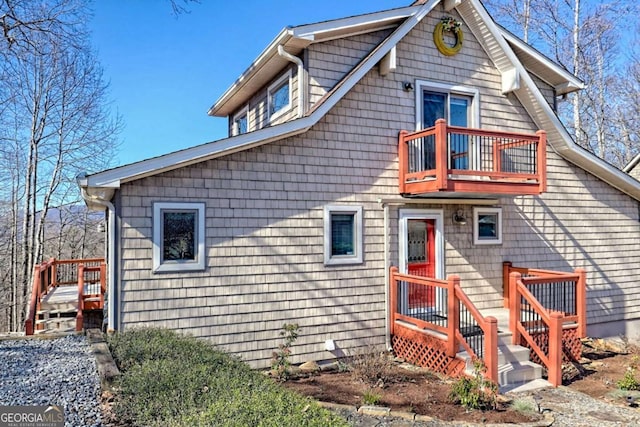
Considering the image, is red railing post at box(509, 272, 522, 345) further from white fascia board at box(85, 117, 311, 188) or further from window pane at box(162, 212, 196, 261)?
window pane at box(162, 212, 196, 261)

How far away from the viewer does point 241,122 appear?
12.9 meters

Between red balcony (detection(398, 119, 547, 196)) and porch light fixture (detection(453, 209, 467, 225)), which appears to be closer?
red balcony (detection(398, 119, 547, 196))

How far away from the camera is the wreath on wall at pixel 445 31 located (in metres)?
9.52

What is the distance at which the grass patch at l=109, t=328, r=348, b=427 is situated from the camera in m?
3.31

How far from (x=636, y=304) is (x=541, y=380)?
20.7ft

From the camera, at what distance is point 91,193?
652cm

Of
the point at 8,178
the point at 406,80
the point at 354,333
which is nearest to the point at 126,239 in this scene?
the point at 354,333

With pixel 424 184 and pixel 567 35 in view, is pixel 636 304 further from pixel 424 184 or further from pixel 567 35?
pixel 567 35

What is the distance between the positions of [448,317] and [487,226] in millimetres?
3346

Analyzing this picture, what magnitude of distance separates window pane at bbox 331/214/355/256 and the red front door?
1.31 meters

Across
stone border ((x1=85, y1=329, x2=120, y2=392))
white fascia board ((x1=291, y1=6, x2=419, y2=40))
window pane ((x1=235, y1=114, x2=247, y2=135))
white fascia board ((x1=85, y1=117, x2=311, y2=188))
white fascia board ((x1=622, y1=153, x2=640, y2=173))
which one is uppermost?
white fascia board ((x1=291, y1=6, x2=419, y2=40))

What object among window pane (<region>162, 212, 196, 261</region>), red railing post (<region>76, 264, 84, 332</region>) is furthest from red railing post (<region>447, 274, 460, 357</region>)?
red railing post (<region>76, 264, 84, 332</region>)

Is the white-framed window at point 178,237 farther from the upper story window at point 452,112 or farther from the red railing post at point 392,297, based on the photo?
the upper story window at point 452,112

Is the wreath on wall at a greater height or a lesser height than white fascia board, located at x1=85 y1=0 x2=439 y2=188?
greater
